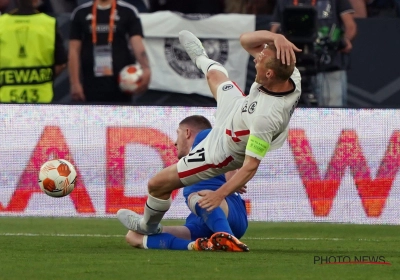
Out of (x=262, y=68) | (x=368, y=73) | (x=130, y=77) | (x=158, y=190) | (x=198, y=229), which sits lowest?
(x=368, y=73)

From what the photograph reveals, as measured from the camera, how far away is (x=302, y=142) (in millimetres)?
12320

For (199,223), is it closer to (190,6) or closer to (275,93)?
(275,93)

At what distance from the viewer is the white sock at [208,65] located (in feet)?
31.6

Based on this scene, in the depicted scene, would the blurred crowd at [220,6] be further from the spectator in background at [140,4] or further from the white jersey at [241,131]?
the white jersey at [241,131]

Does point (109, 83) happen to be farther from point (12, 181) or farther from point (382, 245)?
point (382, 245)

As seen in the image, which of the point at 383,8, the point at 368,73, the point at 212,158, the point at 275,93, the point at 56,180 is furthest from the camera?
the point at 383,8

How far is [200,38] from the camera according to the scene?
1545cm

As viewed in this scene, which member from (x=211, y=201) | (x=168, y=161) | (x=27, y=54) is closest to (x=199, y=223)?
(x=211, y=201)

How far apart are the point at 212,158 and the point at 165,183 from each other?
0.50 metres

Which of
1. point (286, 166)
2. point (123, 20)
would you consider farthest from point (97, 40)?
point (286, 166)

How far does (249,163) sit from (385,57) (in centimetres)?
791

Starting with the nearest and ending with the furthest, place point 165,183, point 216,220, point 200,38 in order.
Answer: point 216,220 → point 165,183 → point 200,38

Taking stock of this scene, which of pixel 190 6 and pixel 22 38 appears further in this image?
pixel 190 6

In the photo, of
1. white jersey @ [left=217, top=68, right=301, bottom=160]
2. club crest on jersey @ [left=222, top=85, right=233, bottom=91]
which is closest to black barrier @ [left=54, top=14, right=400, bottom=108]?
club crest on jersey @ [left=222, top=85, right=233, bottom=91]
